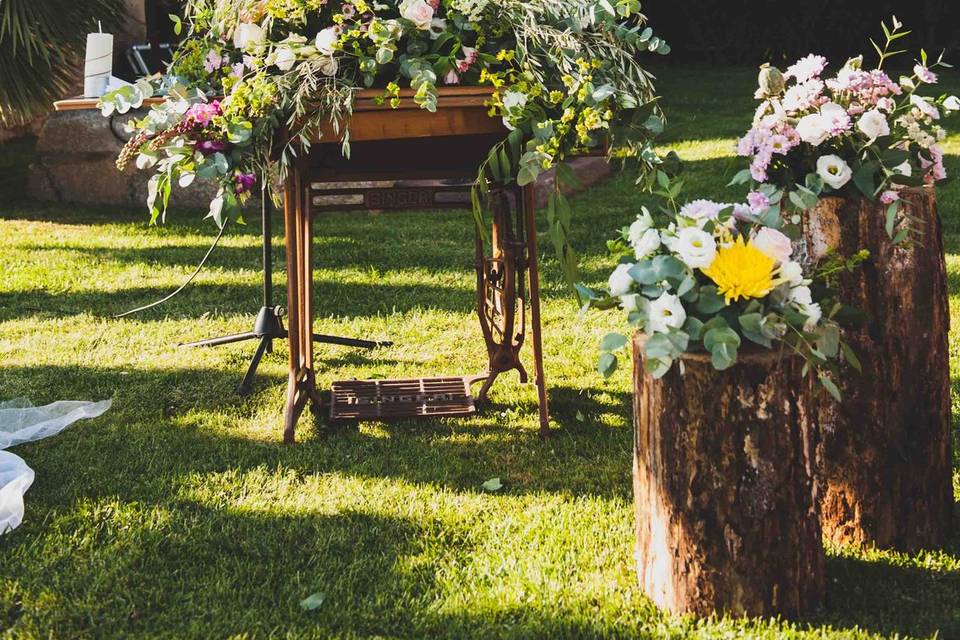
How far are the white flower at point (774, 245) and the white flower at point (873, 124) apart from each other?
0.41 m

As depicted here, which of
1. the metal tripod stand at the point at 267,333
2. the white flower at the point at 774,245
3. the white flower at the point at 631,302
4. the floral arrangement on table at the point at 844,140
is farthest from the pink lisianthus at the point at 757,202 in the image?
the metal tripod stand at the point at 267,333

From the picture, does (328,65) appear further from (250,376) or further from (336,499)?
(250,376)

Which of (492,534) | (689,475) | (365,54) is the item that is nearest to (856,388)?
(689,475)

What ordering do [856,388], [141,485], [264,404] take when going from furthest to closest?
[264,404] < [141,485] < [856,388]

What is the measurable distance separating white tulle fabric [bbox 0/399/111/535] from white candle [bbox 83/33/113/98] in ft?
5.24

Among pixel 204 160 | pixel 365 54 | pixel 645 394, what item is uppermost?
pixel 365 54

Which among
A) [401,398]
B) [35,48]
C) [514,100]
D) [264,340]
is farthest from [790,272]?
[35,48]

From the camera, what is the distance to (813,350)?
223 centimetres

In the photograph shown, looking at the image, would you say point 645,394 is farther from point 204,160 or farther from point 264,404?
point 264,404

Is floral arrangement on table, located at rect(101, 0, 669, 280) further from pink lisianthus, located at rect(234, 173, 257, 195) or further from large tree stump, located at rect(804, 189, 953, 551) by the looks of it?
large tree stump, located at rect(804, 189, 953, 551)

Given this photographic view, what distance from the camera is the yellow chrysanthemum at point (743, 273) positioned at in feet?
7.27

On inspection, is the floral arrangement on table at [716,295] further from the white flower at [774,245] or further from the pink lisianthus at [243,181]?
the pink lisianthus at [243,181]

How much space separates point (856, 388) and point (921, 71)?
768 millimetres

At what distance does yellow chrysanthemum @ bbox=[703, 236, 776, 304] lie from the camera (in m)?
2.21
